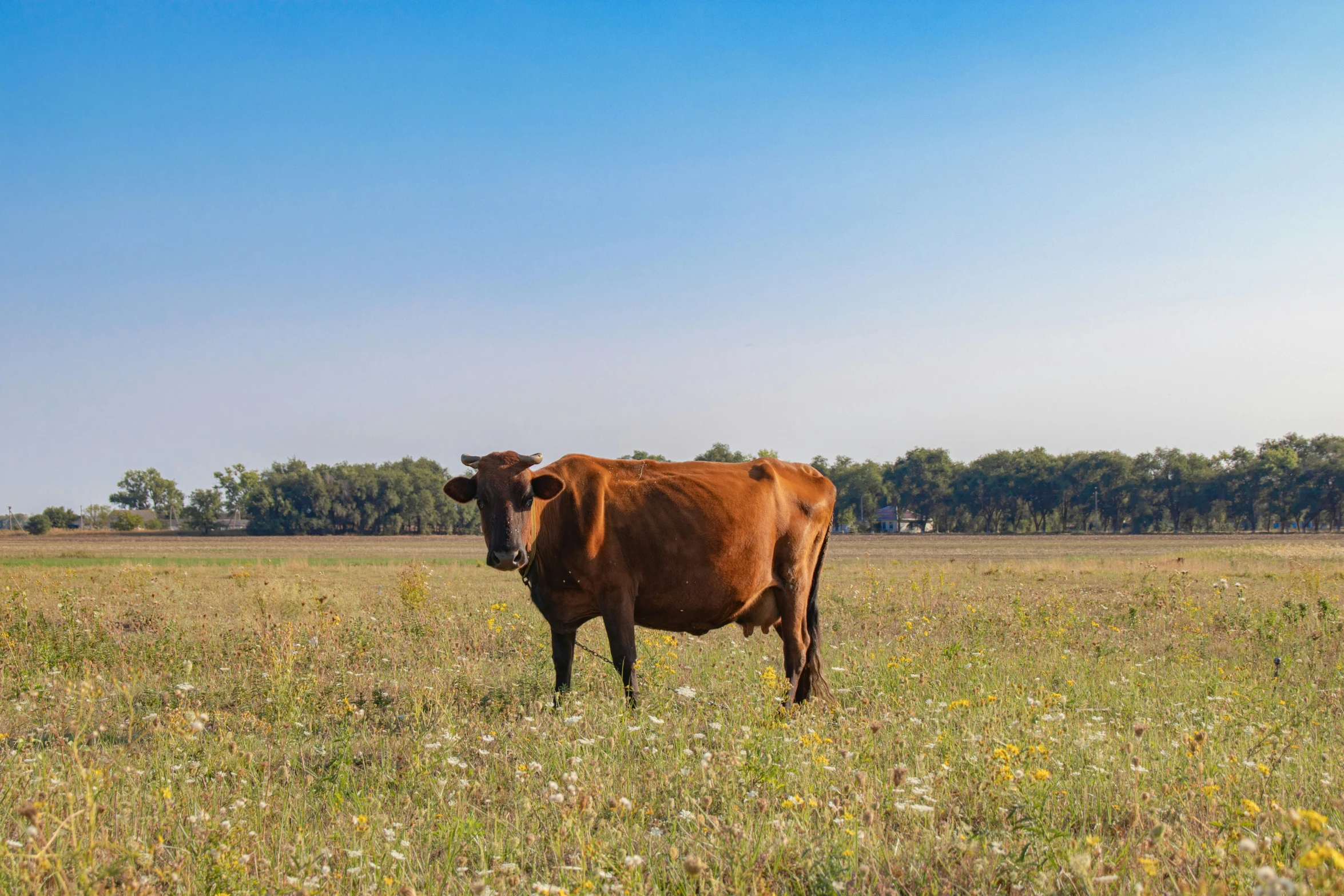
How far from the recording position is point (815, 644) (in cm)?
960

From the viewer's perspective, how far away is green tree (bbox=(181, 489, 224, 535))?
151 metres

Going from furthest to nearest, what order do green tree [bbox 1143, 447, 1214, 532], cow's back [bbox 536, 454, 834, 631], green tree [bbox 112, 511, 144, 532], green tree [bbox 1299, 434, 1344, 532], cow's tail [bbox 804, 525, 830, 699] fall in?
green tree [bbox 112, 511, 144, 532], green tree [bbox 1143, 447, 1214, 532], green tree [bbox 1299, 434, 1344, 532], cow's tail [bbox 804, 525, 830, 699], cow's back [bbox 536, 454, 834, 631]

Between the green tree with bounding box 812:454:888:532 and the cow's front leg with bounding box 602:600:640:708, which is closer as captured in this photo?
Answer: the cow's front leg with bounding box 602:600:640:708

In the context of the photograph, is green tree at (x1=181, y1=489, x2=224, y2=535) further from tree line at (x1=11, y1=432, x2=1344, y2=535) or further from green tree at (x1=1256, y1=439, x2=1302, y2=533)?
green tree at (x1=1256, y1=439, x2=1302, y2=533)

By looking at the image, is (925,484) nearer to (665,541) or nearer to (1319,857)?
(665,541)

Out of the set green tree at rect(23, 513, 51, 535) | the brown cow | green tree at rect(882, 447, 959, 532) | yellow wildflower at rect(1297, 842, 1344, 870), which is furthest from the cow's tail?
green tree at rect(23, 513, 51, 535)

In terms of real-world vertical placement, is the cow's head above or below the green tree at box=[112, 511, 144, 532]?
above

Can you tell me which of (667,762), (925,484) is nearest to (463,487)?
(667,762)

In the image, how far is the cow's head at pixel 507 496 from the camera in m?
7.71

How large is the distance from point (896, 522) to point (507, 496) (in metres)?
177

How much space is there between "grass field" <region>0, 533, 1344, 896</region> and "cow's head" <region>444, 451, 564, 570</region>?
1440mm

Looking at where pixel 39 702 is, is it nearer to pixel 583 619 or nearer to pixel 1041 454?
pixel 583 619

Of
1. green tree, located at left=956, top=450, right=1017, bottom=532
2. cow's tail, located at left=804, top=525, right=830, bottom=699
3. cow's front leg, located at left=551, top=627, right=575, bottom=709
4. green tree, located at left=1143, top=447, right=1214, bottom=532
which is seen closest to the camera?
cow's front leg, located at left=551, top=627, right=575, bottom=709

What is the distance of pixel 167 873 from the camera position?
3576 mm
